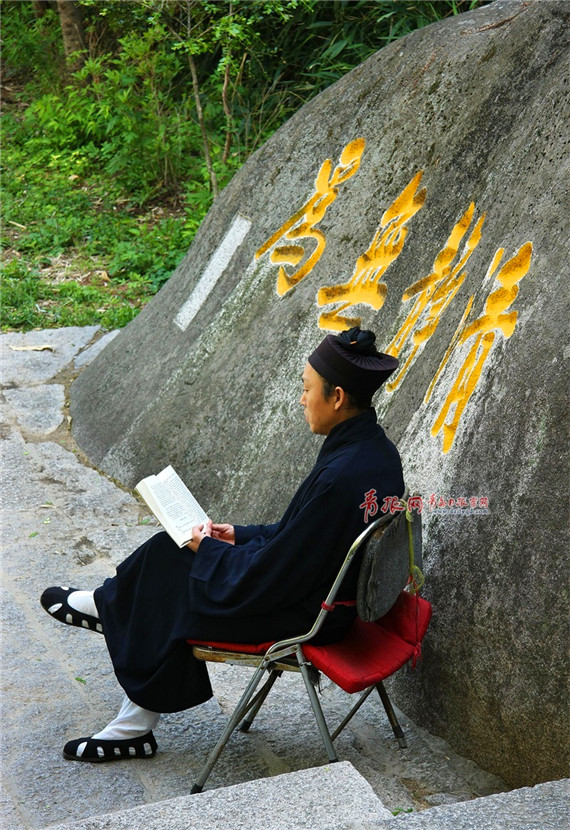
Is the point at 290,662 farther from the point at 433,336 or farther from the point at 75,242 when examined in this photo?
the point at 75,242

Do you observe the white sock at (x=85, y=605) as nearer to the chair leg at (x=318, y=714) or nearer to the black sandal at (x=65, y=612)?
the black sandal at (x=65, y=612)

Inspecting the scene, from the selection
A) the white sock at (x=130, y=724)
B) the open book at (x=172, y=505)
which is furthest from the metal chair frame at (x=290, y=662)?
the open book at (x=172, y=505)

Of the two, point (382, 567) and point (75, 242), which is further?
point (75, 242)

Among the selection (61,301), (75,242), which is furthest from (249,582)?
(75,242)

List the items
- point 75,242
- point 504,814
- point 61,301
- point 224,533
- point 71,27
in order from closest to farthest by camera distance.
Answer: point 504,814 < point 224,533 < point 61,301 < point 75,242 < point 71,27

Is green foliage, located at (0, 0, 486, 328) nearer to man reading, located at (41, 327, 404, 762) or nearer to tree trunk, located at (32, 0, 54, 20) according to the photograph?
tree trunk, located at (32, 0, 54, 20)

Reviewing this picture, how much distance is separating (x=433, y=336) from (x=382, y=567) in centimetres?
170

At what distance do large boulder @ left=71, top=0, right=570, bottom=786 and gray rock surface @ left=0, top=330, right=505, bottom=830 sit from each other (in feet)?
0.60

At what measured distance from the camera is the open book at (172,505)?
3.36 metres

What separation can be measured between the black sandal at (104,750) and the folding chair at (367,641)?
364mm

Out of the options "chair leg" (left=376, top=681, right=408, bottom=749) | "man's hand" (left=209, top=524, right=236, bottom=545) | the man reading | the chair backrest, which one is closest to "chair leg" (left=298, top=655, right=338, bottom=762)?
the man reading

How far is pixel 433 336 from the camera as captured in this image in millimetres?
4438

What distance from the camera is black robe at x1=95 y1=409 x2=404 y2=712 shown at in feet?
10.3

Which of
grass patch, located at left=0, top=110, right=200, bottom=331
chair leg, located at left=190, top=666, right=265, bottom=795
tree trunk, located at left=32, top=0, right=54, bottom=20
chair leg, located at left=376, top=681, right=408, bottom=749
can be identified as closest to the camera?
chair leg, located at left=190, top=666, right=265, bottom=795
